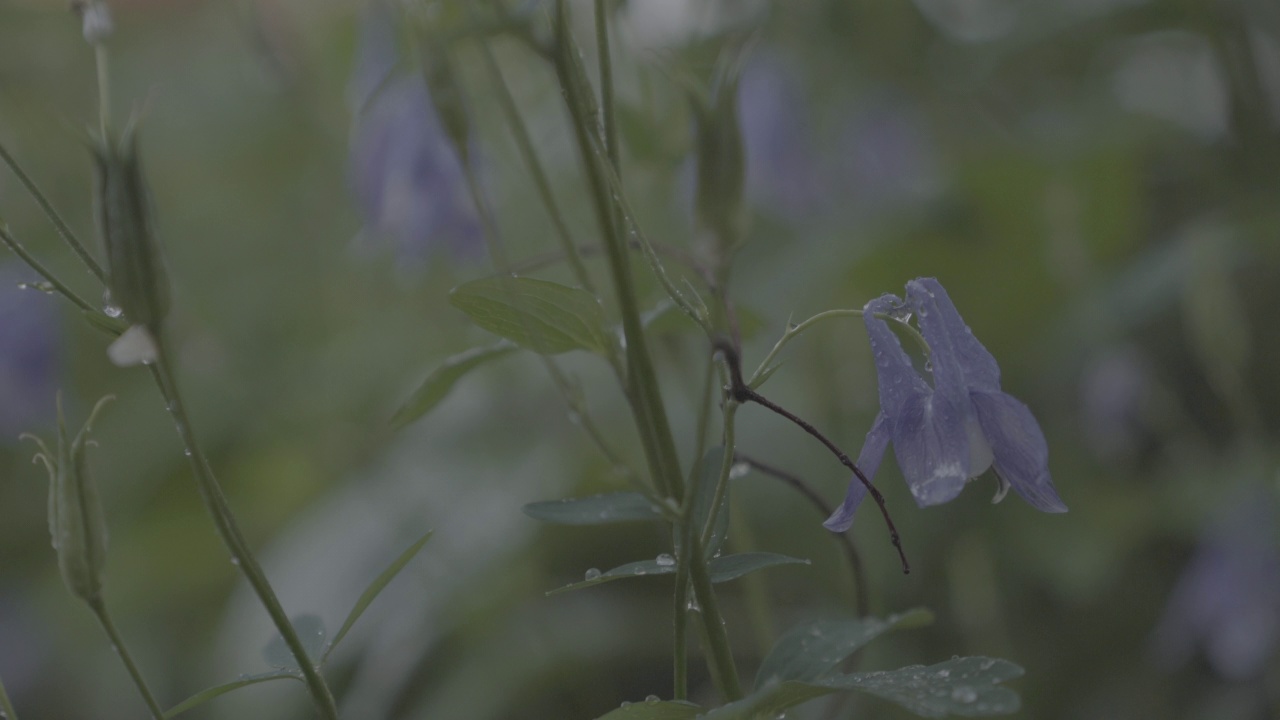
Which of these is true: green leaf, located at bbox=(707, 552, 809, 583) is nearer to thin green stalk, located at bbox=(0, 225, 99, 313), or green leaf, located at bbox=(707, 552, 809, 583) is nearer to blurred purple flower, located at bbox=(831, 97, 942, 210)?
thin green stalk, located at bbox=(0, 225, 99, 313)

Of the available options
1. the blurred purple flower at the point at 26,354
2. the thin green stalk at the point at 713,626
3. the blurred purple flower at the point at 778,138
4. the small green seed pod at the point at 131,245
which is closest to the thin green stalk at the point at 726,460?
the thin green stalk at the point at 713,626

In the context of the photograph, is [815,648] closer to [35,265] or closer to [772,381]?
[35,265]

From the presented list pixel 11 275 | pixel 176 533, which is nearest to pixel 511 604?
pixel 176 533

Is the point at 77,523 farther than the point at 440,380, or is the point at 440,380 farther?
the point at 440,380

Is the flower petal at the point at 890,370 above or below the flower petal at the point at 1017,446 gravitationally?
above

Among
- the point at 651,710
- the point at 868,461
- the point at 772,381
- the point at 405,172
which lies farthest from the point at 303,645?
the point at 772,381

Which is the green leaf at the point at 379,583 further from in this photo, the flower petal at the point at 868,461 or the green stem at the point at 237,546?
the flower petal at the point at 868,461
